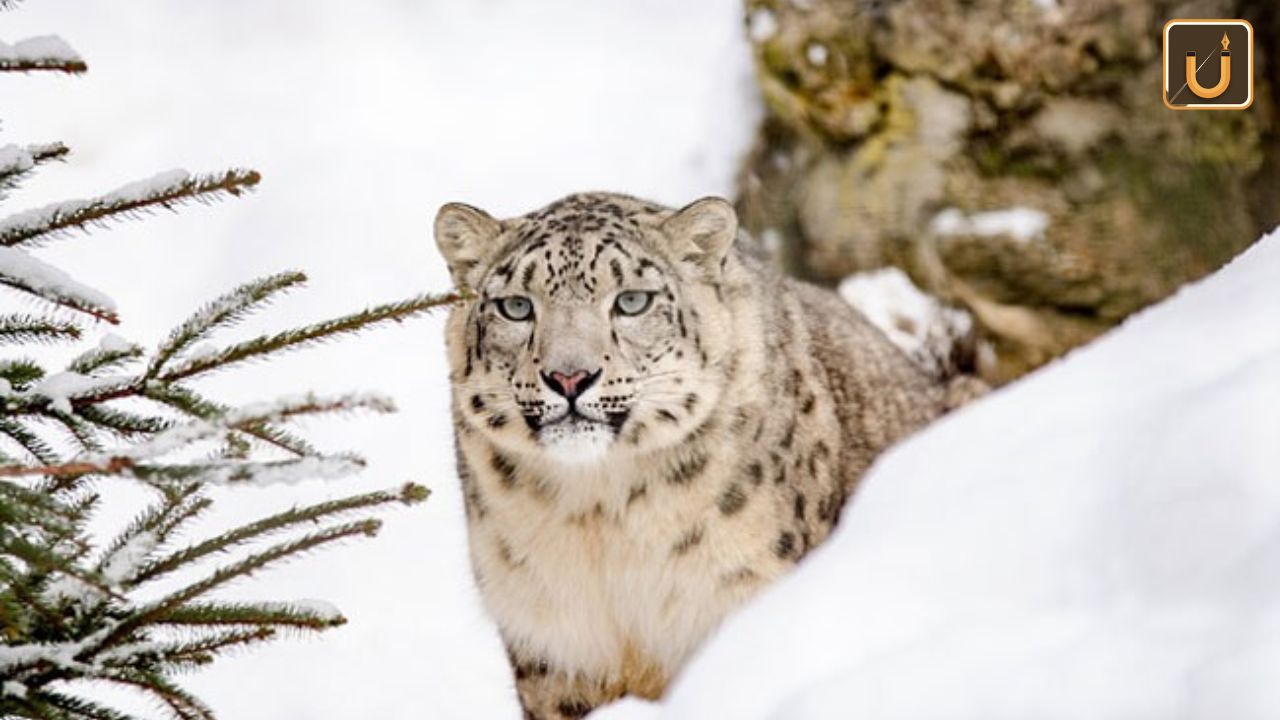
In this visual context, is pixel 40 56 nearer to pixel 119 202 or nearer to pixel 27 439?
pixel 119 202

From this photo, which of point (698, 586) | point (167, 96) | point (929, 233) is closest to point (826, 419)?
point (698, 586)

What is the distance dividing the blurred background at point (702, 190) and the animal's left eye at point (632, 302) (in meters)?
2.81

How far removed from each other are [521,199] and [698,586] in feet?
15.7

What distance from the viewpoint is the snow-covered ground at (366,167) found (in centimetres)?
708

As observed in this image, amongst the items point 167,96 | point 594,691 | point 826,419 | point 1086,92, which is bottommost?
point 594,691

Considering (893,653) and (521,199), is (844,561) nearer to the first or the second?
(893,653)

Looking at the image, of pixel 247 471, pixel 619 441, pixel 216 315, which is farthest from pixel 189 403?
pixel 619 441

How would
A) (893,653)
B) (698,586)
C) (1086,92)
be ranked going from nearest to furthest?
1. (893,653)
2. (698,586)
3. (1086,92)

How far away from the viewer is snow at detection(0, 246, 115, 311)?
2453mm

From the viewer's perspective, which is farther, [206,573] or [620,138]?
[620,138]

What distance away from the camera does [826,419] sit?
16.1ft

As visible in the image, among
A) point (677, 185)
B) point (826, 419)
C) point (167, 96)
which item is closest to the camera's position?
point (826, 419)

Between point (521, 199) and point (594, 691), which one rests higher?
point (521, 199)

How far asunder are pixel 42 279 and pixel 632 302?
6.61ft
